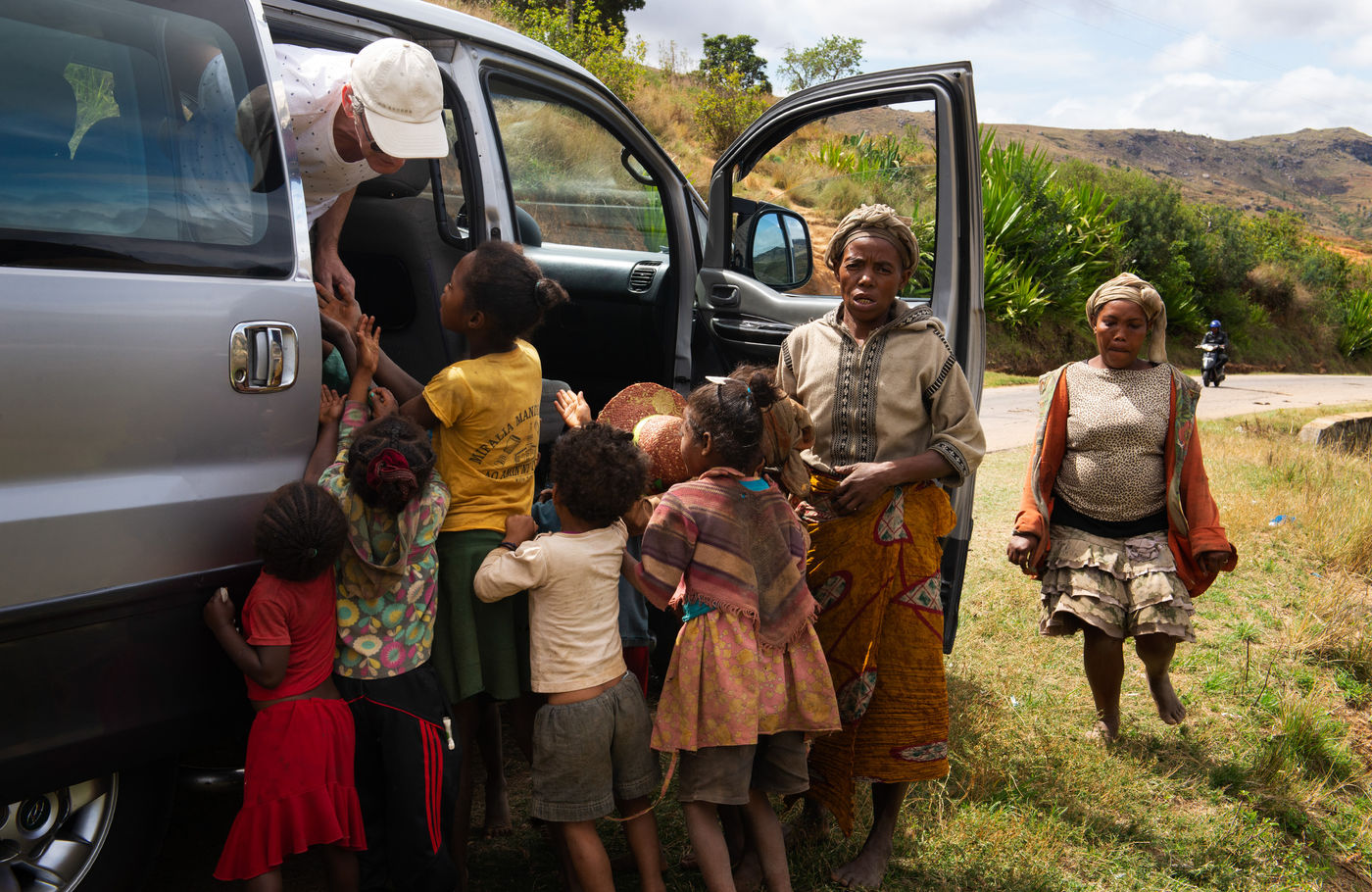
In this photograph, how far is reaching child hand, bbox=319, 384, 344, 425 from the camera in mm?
2373

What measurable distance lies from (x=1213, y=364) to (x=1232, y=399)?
225cm

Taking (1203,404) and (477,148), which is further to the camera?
(1203,404)

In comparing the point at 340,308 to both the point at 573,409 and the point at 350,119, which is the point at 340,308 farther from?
the point at 573,409

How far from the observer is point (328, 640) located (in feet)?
7.62

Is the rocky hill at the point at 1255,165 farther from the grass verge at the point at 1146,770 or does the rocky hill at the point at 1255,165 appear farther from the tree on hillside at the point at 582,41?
the grass verge at the point at 1146,770

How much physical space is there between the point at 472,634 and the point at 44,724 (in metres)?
0.99

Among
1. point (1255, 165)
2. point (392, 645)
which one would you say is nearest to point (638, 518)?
point (392, 645)

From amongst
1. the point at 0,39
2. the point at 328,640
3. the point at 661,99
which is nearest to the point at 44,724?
the point at 328,640

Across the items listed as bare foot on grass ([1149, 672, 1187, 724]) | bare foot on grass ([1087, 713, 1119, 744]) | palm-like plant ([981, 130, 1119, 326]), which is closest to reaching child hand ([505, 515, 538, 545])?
bare foot on grass ([1087, 713, 1119, 744])

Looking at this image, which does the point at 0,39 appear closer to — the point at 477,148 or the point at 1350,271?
the point at 477,148

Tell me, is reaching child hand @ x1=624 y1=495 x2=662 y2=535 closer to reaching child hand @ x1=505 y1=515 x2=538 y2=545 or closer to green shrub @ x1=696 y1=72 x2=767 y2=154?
reaching child hand @ x1=505 y1=515 x2=538 y2=545

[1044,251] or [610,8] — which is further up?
[610,8]

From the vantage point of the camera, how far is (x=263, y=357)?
81.7 inches

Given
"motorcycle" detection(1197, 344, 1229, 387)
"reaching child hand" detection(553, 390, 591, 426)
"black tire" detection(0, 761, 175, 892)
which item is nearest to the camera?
"black tire" detection(0, 761, 175, 892)
